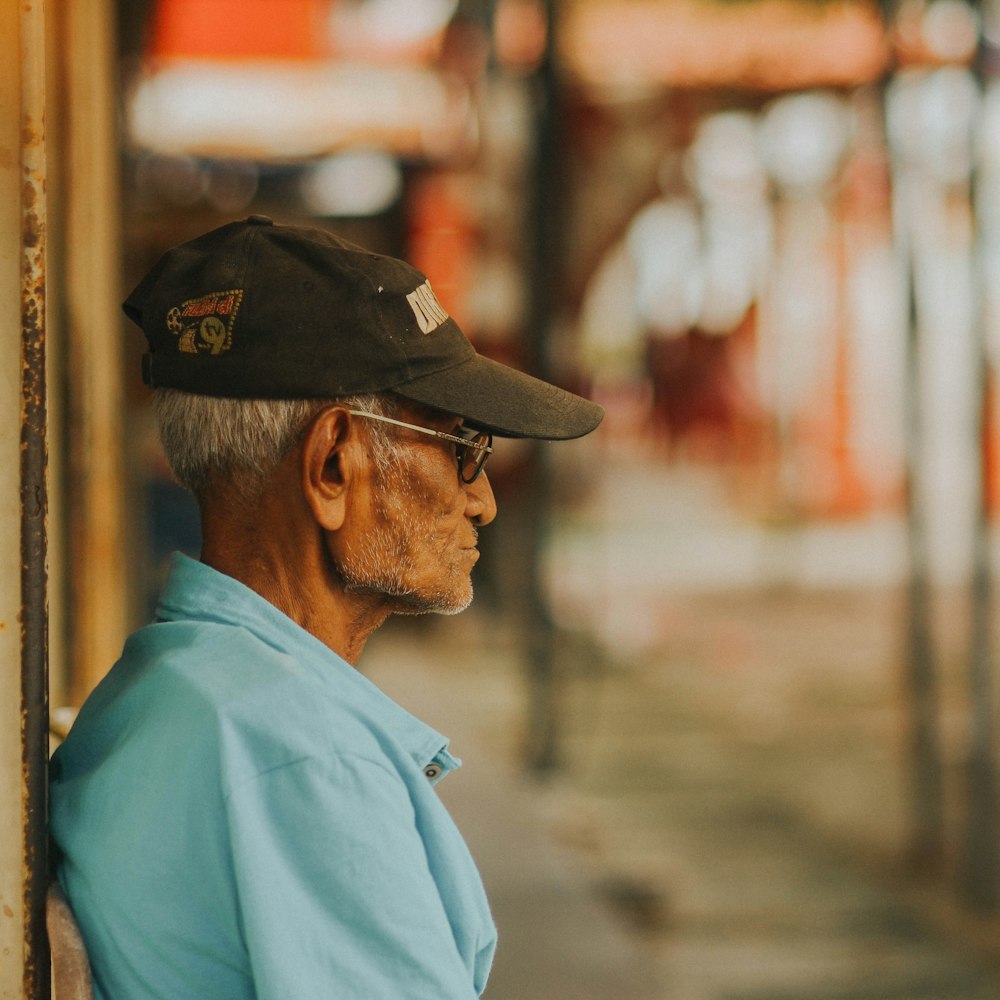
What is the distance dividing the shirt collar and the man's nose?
0.26 metres

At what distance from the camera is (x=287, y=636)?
140 cm

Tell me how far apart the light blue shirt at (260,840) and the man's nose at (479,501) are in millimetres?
300

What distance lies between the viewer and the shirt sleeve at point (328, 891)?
1.19 metres

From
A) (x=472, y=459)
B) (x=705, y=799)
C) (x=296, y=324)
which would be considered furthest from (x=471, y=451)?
(x=705, y=799)

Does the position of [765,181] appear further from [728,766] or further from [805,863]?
[805,863]

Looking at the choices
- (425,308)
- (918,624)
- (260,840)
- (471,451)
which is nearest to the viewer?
(260,840)

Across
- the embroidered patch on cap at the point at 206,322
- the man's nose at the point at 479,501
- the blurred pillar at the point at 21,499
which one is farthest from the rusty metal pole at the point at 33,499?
the man's nose at the point at 479,501

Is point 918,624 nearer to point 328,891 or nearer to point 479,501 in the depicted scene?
point 479,501

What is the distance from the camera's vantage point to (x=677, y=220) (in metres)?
10.8

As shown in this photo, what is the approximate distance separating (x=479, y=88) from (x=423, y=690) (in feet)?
14.1

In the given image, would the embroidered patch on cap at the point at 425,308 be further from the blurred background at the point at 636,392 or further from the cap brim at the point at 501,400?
the blurred background at the point at 636,392

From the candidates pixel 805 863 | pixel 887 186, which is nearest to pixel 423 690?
pixel 805 863

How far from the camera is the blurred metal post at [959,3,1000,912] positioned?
16.6ft

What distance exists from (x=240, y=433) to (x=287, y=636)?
21 centimetres
